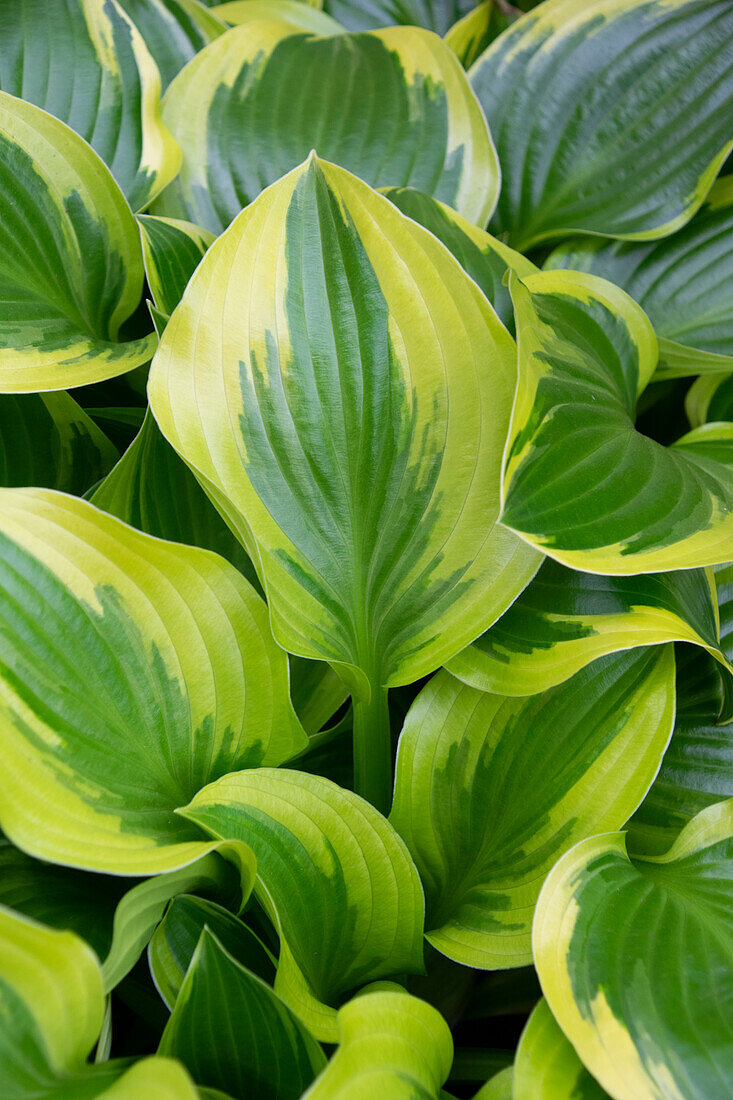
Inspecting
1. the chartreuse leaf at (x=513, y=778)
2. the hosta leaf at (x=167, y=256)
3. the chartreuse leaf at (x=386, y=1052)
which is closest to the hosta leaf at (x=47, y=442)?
the hosta leaf at (x=167, y=256)

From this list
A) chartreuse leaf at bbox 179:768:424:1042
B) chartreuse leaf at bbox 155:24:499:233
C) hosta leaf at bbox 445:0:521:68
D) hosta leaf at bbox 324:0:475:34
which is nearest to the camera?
chartreuse leaf at bbox 179:768:424:1042

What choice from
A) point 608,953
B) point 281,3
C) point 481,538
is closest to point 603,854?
point 608,953

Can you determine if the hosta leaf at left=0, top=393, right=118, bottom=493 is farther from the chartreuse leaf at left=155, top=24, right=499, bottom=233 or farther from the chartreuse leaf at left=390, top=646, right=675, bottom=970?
the chartreuse leaf at left=390, top=646, right=675, bottom=970

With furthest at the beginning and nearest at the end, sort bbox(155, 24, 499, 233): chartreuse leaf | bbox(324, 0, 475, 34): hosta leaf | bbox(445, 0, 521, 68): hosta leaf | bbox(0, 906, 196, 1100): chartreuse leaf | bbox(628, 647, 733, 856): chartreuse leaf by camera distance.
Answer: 1. bbox(324, 0, 475, 34): hosta leaf
2. bbox(445, 0, 521, 68): hosta leaf
3. bbox(155, 24, 499, 233): chartreuse leaf
4. bbox(628, 647, 733, 856): chartreuse leaf
5. bbox(0, 906, 196, 1100): chartreuse leaf

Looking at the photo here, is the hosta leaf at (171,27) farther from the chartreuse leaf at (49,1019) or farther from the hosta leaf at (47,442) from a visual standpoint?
the chartreuse leaf at (49,1019)

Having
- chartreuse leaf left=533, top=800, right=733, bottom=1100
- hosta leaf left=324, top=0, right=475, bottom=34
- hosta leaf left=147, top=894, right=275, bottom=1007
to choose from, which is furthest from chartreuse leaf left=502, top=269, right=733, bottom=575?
hosta leaf left=324, top=0, right=475, bottom=34

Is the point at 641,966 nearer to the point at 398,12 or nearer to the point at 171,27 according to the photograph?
the point at 171,27

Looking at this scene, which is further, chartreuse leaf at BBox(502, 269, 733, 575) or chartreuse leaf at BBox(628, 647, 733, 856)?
chartreuse leaf at BBox(628, 647, 733, 856)

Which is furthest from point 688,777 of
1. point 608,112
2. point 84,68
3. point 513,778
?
point 84,68
